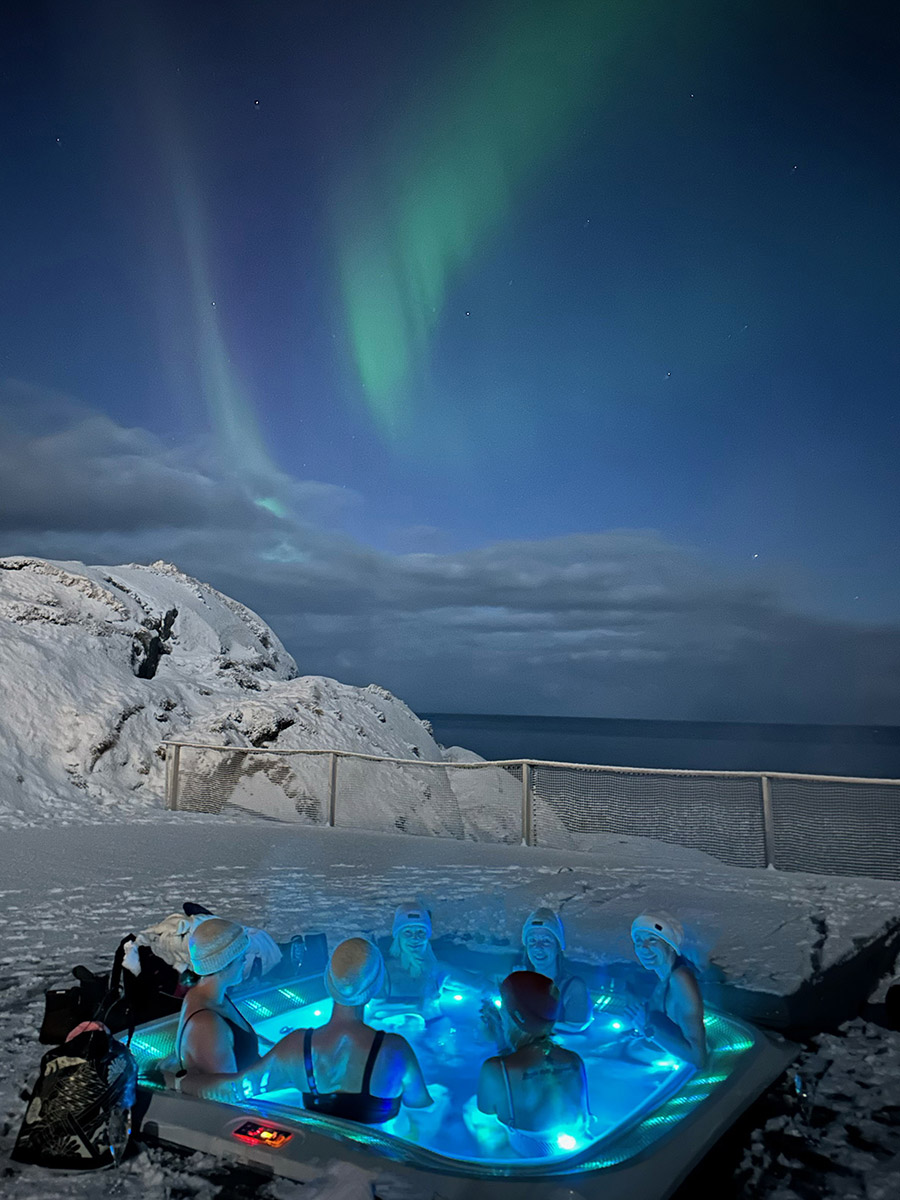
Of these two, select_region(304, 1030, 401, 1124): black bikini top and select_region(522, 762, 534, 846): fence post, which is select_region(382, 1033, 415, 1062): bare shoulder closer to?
select_region(304, 1030, 401, 1124): black bikini top

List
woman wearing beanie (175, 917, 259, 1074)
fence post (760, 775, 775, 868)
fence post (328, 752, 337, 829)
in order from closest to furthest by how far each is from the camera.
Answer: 1. woman wearing beanie (175, 917, 259, 1074)
2. fence post (760, 775, 775, 868)
3. fence post (328, 752, 337, 829)

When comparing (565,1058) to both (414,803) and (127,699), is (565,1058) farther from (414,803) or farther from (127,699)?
(127,699)

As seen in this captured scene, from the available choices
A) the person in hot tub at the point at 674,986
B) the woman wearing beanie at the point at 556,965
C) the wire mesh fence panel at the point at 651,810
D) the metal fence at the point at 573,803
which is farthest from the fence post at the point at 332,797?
the person in hot tub at the point at 674,986

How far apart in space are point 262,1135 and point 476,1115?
1034 millimetres

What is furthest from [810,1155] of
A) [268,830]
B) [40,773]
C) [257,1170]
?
[40,773]

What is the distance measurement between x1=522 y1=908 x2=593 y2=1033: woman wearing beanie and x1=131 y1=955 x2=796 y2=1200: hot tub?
109 millimetres

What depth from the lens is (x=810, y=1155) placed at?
3479 mm

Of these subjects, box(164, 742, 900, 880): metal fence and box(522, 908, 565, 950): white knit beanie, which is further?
box(164, 742, 900, 880): metal fence

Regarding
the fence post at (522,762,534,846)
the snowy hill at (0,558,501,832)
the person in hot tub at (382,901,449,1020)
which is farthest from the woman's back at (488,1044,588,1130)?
the snowy hill at (0,558,501,832)

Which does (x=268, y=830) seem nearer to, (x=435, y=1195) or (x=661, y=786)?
(x=661, y=786)

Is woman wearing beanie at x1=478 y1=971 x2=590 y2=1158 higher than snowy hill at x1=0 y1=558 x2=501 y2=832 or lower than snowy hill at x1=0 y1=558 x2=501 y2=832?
lower

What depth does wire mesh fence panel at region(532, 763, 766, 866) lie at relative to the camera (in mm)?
9367

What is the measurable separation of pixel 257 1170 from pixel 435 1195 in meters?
0.73

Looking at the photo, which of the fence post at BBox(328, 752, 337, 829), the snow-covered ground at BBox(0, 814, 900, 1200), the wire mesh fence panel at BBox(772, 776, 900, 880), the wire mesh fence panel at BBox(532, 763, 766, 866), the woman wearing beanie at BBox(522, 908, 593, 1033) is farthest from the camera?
the fence post at BBox(328, 752, 337, 829)
